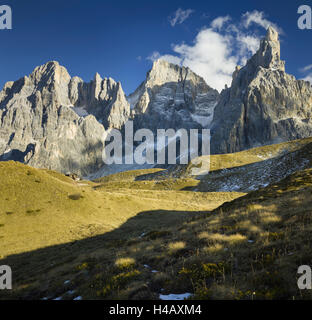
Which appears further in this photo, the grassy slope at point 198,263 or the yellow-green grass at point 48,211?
the yellow-green grass at point 48,211

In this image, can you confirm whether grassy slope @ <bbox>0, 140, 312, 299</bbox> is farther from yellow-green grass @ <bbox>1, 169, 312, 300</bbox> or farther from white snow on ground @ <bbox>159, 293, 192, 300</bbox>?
white snow on ground @ <bbox>159, 293, 192, 300</bbox>

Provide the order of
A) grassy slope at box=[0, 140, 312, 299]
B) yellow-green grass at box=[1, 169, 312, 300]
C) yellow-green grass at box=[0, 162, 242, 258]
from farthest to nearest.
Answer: yellow-green grass at box=[0, 162, 242, 258] < grassy slope at box=[0, 140, 312, 299] < yellow-green grass at box=[1, 169, 312, 300]

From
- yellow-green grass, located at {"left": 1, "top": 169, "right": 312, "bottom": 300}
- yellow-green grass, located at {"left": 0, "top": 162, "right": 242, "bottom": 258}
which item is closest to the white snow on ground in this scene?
yellow-green grass, located at {"left": 1, "top": 169, "right": 312, "bottom": 300}

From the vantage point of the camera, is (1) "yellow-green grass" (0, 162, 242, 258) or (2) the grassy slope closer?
(2) the grassy slope

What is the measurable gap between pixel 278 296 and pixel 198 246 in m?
5.09

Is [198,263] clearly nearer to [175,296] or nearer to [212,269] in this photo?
[212,269]

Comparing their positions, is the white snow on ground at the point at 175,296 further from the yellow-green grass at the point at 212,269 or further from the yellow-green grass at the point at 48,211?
the yellow-green grass at the point at 48,211

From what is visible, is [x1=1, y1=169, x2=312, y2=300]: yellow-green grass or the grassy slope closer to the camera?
[x1=1, y1=169, x2=312, y2=300]: yellow-green grass

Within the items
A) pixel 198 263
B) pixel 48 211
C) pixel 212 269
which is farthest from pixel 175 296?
pixel 48 211

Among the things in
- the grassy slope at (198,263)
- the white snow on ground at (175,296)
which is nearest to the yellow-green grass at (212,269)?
the grassy slope at (198,263)

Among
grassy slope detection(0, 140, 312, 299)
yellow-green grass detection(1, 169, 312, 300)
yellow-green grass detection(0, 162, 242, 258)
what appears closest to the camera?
yellow-green grass detection(1, 169, 312, 300)

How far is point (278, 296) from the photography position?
5.31 m


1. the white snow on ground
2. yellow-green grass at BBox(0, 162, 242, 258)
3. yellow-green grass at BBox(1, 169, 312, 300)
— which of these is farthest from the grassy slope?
yellow-green grass at BBox(0, 162, 242, 258)
